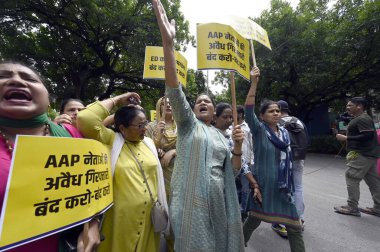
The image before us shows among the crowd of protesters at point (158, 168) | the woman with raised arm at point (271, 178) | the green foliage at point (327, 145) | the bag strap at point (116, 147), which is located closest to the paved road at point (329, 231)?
the woman with raised arm at point (271, 178)

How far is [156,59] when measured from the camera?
3.55m

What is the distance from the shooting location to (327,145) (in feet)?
42.0

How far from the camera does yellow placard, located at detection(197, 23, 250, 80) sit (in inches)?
86.8

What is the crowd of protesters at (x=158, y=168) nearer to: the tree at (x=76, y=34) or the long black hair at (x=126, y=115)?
the long black hair at (x=126, y=115)

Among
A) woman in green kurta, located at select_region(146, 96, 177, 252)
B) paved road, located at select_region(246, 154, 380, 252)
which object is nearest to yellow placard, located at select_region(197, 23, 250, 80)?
woman in green kurta, located at select_region(146, 96, 177, 252)

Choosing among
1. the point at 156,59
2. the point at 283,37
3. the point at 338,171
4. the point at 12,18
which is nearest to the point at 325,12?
the point at 283,37

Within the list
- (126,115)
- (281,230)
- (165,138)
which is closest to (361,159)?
(281,230)

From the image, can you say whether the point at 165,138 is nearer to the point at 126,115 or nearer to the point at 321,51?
the point at 126,115

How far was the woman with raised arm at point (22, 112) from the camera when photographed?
45.1 inches

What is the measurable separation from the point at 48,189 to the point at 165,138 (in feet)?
6.43

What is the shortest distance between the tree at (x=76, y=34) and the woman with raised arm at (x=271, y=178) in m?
8.09

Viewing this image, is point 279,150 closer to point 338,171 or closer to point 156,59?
point 156,59

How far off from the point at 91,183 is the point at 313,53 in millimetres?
13134

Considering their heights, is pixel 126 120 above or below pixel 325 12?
below
